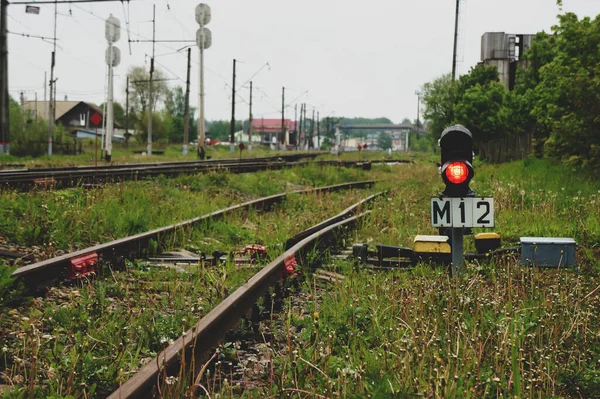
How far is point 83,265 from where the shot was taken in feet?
17.7

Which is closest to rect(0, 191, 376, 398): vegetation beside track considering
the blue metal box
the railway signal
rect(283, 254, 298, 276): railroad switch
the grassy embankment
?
the grassy embankment

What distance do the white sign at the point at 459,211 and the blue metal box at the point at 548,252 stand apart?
3.02 ft

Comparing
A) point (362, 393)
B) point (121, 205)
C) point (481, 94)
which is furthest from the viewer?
point (481, 94)

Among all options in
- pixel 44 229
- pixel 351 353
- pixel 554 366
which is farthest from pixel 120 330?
pixel 44 229

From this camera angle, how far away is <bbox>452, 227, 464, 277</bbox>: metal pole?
16.1 ft

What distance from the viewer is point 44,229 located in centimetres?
716

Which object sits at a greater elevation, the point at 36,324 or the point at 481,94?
the point at 481,94

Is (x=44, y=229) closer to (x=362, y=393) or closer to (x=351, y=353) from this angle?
(x=351, y=353)

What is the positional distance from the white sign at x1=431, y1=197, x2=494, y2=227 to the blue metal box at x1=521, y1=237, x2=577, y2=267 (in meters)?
0.92

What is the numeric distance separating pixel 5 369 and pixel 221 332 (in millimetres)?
1127

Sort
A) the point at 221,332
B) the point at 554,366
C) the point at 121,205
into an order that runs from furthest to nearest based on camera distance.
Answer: the point at 121,205 < the point at 221,332 < the point at 554,366

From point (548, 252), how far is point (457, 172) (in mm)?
1333

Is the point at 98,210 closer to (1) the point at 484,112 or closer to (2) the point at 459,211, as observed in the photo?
(2) the point at 459,211

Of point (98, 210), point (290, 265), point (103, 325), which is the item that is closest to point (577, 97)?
point (98, 210)
